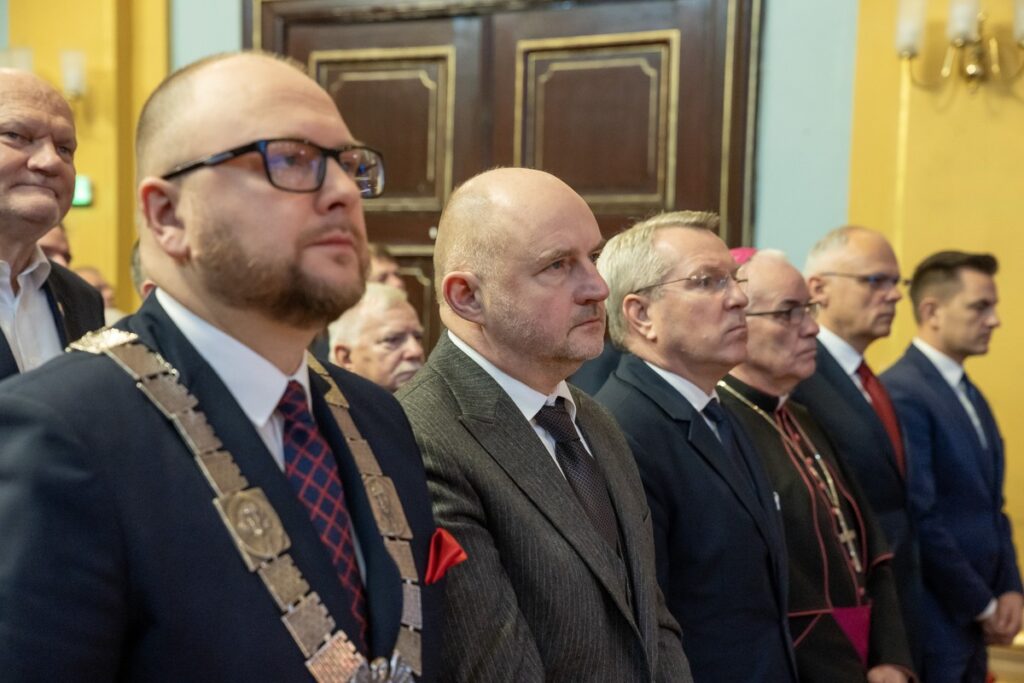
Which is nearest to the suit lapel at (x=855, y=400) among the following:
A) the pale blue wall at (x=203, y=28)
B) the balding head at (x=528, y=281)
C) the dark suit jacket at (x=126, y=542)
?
the balding head at (x=528, y=281)

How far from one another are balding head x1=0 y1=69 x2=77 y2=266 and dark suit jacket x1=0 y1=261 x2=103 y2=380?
0.25 feet

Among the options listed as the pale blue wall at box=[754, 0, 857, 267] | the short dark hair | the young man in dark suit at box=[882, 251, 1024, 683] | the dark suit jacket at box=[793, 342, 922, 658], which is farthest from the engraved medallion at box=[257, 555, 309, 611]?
the pale blue wall at box=[754, 0, 857, 267]

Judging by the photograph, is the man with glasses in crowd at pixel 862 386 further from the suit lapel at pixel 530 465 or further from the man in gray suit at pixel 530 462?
the suit lapel at pixel 530 465

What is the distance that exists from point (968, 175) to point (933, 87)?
0.43 meters

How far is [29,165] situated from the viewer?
218 centimetres

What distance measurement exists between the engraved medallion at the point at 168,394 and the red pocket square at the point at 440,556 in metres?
0.38

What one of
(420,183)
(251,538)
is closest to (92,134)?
(420,183)

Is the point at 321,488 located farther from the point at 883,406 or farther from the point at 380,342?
the point at 883,406

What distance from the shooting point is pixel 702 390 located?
9.16ft

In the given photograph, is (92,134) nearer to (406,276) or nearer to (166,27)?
(166,27)

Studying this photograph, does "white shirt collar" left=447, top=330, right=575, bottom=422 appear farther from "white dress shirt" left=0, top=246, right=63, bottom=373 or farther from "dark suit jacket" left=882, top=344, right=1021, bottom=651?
"dark suit jacket" left=882, top=344, right=1021, bottom=651

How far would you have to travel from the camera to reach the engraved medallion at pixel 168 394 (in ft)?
4.38

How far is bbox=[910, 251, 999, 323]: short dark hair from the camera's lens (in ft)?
14.9

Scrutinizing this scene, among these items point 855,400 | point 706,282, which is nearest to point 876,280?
point 855,400
